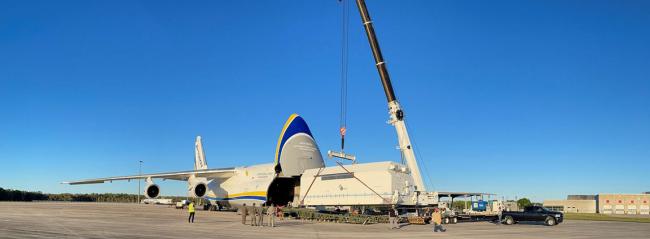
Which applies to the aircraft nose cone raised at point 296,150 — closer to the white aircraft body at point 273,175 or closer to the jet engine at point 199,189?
the white aircraft body at point 273,175

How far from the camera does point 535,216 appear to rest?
110ft

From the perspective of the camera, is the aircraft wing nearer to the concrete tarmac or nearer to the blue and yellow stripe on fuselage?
the blue and yellow stripe on fuselage

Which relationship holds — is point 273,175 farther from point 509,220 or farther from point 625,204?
point 625,204

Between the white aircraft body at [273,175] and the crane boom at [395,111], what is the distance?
31.8 ft

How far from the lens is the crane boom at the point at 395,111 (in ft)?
106

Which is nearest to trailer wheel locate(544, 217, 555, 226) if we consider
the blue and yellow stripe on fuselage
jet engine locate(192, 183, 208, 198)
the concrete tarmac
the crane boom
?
the concrete tarmac

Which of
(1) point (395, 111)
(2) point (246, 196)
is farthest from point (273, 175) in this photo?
(1) point (395, 111)

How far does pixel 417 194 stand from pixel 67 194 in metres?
121

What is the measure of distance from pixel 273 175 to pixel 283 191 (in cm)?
302

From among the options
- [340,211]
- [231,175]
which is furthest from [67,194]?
[340,211]

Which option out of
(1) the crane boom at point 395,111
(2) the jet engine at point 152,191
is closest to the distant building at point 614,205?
(1) the crane boom at point 395,111

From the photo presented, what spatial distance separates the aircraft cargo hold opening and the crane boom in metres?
10.1

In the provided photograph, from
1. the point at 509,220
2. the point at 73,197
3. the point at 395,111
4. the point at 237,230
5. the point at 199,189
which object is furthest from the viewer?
the point at 73,197

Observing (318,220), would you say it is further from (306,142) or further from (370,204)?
(306,142)
